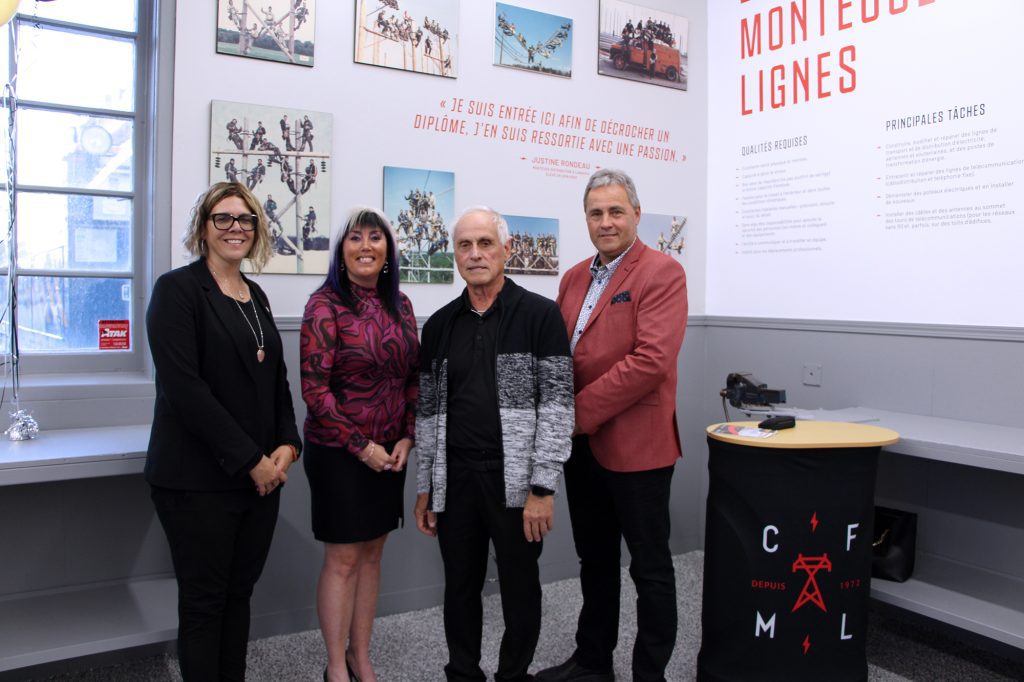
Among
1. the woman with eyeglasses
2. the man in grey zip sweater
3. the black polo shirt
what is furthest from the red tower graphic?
the woman with eyeglasses

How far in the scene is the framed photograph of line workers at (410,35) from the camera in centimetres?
301

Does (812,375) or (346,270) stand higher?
(346,270)

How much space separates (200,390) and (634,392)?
122 centimetres

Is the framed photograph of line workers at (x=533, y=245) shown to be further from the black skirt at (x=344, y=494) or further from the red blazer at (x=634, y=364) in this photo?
the black skirt at (x=344, y=494)

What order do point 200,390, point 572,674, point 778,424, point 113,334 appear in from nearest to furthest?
point 200,390
point 778,424
point 572,674
point 113,334

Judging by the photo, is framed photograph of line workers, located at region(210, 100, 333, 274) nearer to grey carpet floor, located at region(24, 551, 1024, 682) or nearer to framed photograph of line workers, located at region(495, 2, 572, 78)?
framed photograph of line workers, located at region(495, 2, 572, 78)

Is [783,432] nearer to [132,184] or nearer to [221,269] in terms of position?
Result: [221,269]

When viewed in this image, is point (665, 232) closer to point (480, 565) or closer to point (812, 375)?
point (812, 375)

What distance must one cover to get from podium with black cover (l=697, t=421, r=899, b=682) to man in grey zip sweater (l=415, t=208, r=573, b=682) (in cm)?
65

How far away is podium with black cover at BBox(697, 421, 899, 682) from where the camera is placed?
7.54 feet

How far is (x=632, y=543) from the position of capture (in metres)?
2.35

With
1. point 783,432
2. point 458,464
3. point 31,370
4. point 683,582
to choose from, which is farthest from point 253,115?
point 683,582

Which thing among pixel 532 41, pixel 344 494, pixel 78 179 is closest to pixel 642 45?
pixel 532 41

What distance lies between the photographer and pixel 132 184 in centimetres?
280
